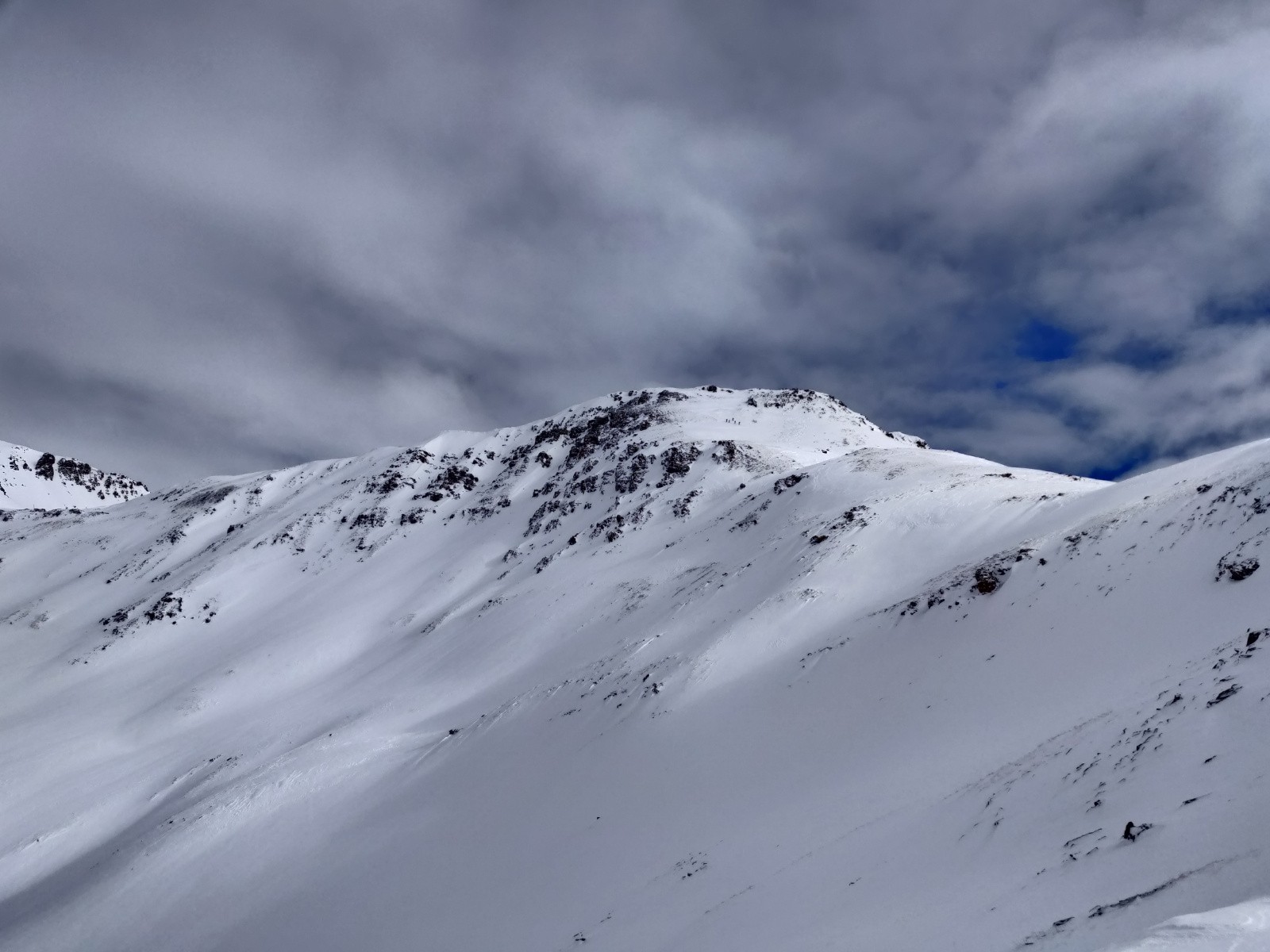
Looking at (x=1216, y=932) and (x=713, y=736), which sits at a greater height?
(x=713, y=736)

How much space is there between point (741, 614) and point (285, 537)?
6988cm

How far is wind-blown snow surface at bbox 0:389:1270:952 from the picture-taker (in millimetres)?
11758

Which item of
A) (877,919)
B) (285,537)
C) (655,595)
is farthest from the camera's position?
(285,537)

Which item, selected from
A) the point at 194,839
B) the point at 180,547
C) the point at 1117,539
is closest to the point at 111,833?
the point at 194,839

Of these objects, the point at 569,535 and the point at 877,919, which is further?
the point at 569,535

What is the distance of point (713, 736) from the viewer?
2569 cm

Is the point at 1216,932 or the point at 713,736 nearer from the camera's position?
the point at 1216,932

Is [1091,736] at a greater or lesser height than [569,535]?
lesser

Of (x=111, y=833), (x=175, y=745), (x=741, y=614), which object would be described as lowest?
(x=741, y=614)

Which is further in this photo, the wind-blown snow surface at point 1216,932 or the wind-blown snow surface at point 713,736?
the wind-blown snow surface at point 713,736

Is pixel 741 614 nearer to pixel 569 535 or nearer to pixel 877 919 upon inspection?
pixel 877 919

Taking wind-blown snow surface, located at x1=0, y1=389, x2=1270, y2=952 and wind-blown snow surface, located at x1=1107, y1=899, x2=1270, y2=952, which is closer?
wind-blown snow surface, located at x1=1107, y1=899, x2=1270, y2=952

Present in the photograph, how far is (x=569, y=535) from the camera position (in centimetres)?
6975

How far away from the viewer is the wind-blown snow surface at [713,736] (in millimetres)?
11758
